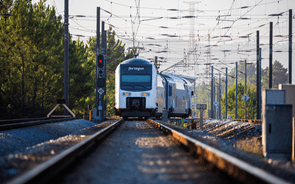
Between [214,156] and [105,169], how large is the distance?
1.71 meters

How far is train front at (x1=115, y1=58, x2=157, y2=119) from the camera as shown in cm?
2545

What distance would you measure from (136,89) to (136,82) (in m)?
0.47

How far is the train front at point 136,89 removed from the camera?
25.5 metres

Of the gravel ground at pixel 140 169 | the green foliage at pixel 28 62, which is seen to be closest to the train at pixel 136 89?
the green foliage at pixel 28 62

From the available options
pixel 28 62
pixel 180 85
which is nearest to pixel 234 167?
pixel 28 62

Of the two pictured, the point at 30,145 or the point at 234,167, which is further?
the point at 30,145

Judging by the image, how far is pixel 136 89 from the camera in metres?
25.5

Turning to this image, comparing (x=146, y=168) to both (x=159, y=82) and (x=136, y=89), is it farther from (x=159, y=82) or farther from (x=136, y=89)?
(x=159, y=82)

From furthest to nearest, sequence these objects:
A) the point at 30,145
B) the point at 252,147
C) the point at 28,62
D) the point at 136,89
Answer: the point at 28,62 → the point at 136,89 → the point at 252,147 → the point at 30,145

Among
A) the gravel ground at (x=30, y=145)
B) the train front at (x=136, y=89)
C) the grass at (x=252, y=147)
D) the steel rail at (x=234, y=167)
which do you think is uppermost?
the train front at (x=136, y=89)

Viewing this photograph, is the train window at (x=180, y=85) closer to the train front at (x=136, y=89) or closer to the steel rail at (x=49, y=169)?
the train front at (x=136, y=89)

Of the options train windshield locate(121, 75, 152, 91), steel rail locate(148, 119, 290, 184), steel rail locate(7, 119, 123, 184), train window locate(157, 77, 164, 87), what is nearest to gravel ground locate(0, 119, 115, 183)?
steel rail locate(7, 119, 123, 184)

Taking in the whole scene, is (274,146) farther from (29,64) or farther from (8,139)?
(29,64)

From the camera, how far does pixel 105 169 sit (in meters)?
6.03
